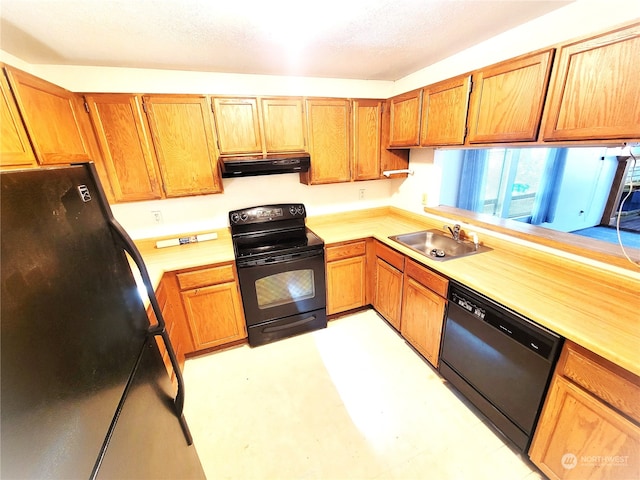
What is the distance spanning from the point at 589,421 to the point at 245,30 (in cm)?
260

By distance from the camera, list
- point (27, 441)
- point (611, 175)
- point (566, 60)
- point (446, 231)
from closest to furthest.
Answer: point (27, 441)
point (566, 60)
point (446, 231)
point (611, 175)

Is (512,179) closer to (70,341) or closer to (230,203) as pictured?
(230,203)

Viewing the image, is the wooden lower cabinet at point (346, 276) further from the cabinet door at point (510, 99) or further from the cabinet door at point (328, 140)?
the cabinet door at point (510, 99)

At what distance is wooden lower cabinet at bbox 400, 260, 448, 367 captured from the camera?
6.16ft

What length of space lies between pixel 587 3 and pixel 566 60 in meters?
0.43

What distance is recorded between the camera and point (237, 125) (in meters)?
2.16

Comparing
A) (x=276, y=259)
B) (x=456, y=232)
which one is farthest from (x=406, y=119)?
(x=276, y=259)

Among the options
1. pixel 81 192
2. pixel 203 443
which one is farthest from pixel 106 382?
pixel 203 443

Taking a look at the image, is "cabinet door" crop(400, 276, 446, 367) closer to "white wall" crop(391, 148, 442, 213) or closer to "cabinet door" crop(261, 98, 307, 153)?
"white wall" crop(391, 148, 442, 213)

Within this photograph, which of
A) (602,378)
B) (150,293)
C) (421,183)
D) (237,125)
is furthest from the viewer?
(421,183)

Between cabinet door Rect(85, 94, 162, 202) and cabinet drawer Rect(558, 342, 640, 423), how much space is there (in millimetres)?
2765

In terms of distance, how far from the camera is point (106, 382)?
649mm

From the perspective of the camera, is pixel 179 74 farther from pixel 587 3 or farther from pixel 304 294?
→ pixel 587 3

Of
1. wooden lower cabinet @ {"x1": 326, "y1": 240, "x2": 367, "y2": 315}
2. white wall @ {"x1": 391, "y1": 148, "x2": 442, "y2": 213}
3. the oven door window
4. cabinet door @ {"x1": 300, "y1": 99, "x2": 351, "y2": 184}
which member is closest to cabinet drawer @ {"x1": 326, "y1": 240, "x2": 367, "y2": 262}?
wooden lower cabinet @ {"x1": 326, "y1": 240, "x2": 367, "y2": 315}
